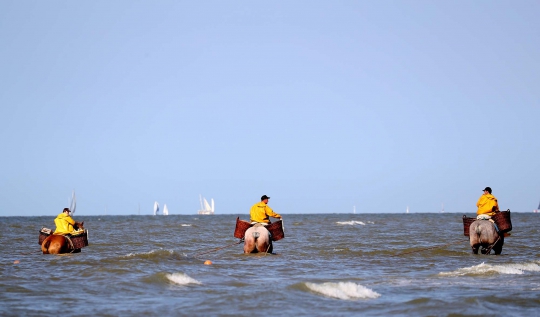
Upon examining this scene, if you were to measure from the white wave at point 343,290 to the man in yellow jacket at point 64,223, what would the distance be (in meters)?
10.7

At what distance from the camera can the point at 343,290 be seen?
13.6 meters

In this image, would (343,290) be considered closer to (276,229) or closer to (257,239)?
(257,239)

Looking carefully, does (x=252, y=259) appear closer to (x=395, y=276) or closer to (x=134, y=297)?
(x=395, y=276)

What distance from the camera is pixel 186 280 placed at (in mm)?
15203

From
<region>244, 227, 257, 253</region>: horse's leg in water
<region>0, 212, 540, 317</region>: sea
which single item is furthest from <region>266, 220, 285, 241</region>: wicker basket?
<region>0, 212, 540, 317</region>: sea

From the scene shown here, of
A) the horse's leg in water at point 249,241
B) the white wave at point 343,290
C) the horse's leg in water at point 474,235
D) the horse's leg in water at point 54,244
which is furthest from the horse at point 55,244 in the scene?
the horse's leg in water at point 474,235

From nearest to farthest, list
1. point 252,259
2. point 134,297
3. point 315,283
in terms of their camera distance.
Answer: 1. point 134,297
2. point 315,283
3. point 252,259

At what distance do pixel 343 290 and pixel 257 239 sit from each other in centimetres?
879

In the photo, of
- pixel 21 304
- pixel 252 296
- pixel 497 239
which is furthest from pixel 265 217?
pixel 21 304

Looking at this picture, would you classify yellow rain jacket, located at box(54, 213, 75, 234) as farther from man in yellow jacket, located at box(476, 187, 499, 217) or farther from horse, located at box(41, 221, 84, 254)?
man in yellow jacket, located at box(476, 187, 499, 217)

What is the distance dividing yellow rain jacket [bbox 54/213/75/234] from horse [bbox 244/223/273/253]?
18.2 ft

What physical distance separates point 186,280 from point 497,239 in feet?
35.4

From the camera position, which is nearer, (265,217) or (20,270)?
(20,270)

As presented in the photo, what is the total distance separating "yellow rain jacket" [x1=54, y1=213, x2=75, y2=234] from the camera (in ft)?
72.9
